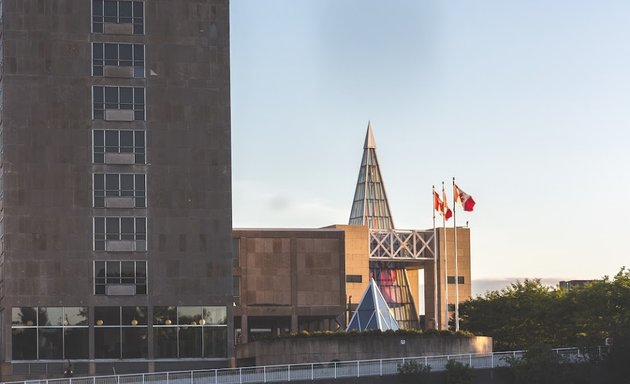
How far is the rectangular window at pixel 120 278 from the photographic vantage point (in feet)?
372

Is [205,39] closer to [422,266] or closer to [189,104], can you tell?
[189,104]

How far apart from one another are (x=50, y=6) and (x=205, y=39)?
11879mm

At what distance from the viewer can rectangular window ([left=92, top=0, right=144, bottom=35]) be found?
115 metres

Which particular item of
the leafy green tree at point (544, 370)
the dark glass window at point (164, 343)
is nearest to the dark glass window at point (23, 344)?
the dark glass window at point (164, 343)

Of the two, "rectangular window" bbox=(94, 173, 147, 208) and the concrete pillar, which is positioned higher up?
"rectangular window" bbox=(94, 173, 147, 208)

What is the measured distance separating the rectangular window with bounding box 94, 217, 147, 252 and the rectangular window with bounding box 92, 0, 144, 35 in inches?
558

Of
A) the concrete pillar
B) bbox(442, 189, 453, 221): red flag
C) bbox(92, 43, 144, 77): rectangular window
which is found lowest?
the concrete pillar

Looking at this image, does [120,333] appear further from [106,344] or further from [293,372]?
[293,372]

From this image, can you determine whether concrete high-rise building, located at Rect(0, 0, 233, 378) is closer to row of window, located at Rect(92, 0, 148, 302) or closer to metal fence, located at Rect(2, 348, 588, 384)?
row of window, located at Rect(92, 0, 148, 302)

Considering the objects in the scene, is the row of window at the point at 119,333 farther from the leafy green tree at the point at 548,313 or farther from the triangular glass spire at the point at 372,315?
the leafy green tree at the point at 548,313

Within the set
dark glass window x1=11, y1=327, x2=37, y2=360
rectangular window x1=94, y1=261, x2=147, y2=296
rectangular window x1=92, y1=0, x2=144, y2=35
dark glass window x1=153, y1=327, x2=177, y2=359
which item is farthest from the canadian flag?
dark glass window x1=11, y1=327, x2=37, y2=360

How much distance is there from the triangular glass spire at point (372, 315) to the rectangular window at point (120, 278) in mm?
16617

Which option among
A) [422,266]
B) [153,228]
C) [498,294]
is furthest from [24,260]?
[422,266]

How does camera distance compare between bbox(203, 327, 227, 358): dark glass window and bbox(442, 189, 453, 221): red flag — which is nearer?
bbox(203, 327, 227, 358): dark glass window
